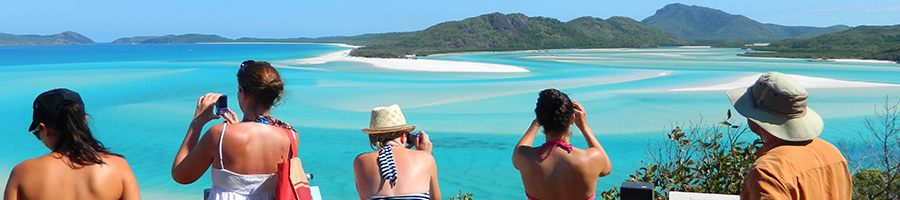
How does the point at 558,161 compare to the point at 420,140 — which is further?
the point at 420,140

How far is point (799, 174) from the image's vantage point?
157 cm

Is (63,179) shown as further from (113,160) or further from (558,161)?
(558,161)

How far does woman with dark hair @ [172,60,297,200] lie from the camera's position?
2096mm

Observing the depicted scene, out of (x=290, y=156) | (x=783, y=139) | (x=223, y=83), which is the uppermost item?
(x=783, y=139)

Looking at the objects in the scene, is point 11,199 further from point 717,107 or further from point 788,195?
point 717,107

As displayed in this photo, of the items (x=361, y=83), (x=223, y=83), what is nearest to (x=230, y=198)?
(x=361, y=83)

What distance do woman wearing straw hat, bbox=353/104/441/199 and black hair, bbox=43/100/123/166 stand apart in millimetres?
931

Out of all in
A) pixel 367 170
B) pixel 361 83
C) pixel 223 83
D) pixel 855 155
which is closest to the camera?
pixel 367 170

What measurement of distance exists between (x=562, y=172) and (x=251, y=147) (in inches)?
47.0

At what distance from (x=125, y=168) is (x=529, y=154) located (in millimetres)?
1469

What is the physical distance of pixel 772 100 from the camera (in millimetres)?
1702

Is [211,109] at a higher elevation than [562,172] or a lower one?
higher

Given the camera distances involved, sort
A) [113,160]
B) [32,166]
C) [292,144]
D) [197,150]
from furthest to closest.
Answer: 1. [292,144]
2. [197,150]
3. [113,160]
4. [32,166]

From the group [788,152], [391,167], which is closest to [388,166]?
[391,167]
